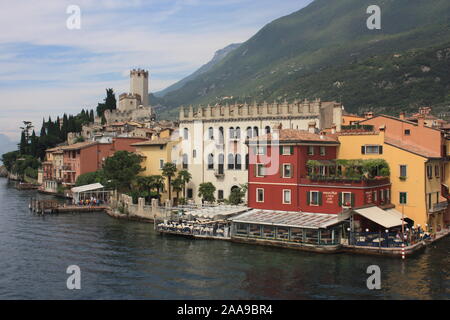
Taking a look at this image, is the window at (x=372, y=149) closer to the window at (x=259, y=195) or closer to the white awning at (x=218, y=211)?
the window at (x=259, y=195)

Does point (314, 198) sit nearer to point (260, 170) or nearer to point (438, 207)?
point (260, 170)

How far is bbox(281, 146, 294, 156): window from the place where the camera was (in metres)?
48.4

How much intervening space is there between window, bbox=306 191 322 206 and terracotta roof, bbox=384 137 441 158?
880 cm

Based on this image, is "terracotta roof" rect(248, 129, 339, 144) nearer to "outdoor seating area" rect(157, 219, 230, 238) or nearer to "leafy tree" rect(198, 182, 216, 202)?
"outdoor seating area" rect(157, 219, 230, 238)

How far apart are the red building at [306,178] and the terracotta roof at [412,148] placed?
3225mm

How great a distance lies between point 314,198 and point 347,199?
3.18 metres

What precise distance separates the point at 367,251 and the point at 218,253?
12.2 m

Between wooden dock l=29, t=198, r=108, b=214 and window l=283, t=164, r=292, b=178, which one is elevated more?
window l=283, t=164, r=292, b=178

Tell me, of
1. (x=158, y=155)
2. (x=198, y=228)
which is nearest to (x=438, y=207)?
(x=198, y=228)

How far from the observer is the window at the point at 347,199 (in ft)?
147

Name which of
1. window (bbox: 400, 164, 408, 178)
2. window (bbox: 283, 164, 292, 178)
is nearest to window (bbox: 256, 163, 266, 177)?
window (bbox: 283, 164, 292, 178)

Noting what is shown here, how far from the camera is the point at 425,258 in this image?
39.5m

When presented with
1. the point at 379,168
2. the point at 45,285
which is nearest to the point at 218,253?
the point at 45,285

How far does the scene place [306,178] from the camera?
156ft
